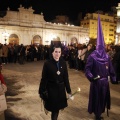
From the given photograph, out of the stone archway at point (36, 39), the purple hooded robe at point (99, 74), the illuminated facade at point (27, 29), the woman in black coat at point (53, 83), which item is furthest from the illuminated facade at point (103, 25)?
the woman in black coat at point (53, 83)

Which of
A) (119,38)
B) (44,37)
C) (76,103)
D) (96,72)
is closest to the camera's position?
(96,72)

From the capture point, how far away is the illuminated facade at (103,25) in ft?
221

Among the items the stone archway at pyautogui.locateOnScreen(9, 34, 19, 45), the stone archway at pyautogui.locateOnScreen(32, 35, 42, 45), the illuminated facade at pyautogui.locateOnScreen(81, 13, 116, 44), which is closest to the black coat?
the stone archway at pyautogui.locateOnScreen(9, 34, 19, 45)

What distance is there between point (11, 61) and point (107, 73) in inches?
614

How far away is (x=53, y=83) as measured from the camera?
13.2ft

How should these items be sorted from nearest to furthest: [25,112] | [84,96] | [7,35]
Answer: [25,112]
[84,96]
[7,35]

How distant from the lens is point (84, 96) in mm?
7516

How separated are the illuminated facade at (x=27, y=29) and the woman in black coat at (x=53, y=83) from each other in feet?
112

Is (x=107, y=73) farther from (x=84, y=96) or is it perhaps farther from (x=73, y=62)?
(x=73, y=62)

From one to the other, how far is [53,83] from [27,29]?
38109 millimetres

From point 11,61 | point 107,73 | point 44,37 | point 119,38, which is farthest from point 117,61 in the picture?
point 119,38

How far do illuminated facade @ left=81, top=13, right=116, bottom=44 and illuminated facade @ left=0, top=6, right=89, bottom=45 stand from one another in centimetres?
2069

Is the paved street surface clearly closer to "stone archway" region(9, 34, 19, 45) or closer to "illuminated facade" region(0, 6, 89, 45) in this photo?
"illuminated facade" region(0, 6, 89, 45)

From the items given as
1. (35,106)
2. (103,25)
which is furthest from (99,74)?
(103,25)
